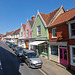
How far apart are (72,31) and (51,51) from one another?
582 centimetres

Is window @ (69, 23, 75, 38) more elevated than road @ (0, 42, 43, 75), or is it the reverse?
window @ (69, 23, 75, 38)

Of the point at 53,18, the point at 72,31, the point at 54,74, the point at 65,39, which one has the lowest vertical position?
the point at 54,74

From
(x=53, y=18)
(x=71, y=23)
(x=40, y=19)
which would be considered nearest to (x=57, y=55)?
(x=71, y=23)

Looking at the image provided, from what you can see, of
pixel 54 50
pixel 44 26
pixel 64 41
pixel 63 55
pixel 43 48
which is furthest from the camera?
pixel 43 48

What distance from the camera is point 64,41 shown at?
38.7 ft

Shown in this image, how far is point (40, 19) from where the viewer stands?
1789 cm

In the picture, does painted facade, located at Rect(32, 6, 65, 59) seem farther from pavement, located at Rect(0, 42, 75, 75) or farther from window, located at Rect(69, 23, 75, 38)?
window, located at Rect(69, 23, 75, 38)

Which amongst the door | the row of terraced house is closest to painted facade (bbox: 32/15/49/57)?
the row of terraced house

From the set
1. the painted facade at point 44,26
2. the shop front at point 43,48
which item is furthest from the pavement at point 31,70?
the painted facade at point 44,26

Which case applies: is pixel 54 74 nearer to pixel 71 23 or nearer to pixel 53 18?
pixel 71 23

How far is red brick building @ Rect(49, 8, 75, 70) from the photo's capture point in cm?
1058

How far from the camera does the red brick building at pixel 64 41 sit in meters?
10.6

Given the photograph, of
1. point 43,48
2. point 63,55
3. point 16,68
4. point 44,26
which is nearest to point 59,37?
point 63,55

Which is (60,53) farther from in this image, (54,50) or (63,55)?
(54,50)
